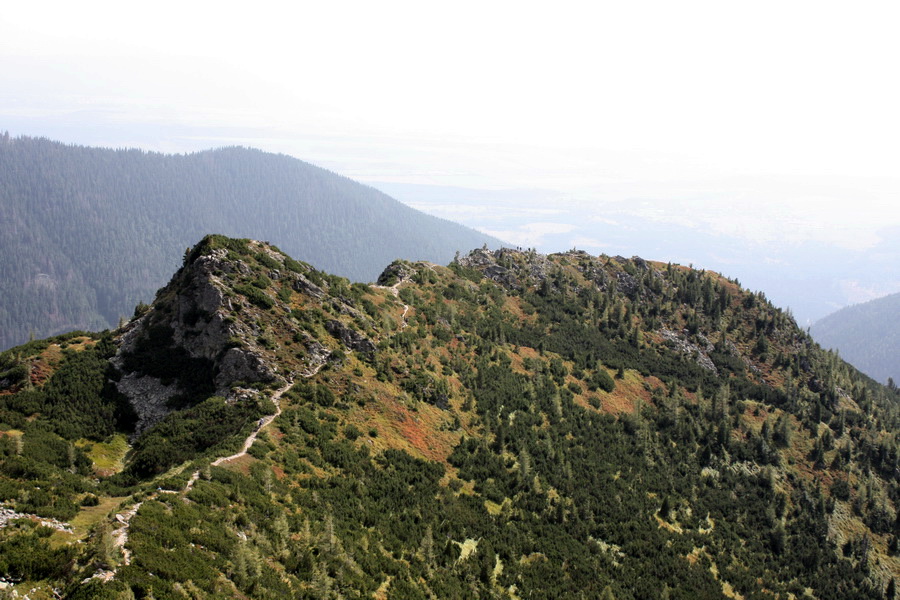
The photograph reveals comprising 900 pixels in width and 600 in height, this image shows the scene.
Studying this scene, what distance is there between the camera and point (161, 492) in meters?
42.1

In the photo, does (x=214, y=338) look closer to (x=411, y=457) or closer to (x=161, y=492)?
(x=411, y=457)

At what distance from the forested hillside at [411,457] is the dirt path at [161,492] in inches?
9.6

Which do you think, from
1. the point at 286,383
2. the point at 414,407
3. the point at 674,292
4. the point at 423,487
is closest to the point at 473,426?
the point at 414,407

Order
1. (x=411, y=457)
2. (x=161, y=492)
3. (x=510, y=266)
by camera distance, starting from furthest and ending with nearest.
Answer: (x=510, y=266) → (x=411, y=457) → (x=161, y=492)

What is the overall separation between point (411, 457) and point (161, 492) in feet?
122

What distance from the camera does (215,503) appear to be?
43125 millimetres

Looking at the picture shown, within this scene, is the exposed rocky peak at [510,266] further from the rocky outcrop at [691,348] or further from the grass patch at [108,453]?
the grass patch at [108,453]

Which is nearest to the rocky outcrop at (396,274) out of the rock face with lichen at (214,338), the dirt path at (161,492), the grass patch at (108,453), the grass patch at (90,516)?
the rock face with lichen at (214,338)

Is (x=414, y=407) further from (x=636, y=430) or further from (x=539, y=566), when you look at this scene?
(x=636, y=430)

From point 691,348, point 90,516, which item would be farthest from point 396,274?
point 90,516

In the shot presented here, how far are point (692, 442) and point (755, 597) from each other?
150 ft

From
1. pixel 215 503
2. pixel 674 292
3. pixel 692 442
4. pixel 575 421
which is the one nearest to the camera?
pixel 215 503

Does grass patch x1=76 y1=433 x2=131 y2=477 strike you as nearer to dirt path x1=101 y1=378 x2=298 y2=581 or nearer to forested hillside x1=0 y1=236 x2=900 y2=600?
forested hillside x1=0 y1=236 x2=900 y2=600

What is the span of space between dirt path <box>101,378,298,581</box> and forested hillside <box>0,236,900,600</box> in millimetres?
245
